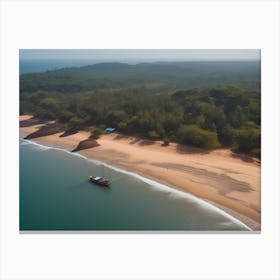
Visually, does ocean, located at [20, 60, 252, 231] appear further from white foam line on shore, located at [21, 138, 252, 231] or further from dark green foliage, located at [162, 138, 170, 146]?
dark green foliage, located at [162, 138, 170, 146]

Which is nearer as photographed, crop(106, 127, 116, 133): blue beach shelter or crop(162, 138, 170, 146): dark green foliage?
crop(162, 138, 170, 146): dark green foliage

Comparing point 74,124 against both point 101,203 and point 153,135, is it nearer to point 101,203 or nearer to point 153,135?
point 153,135

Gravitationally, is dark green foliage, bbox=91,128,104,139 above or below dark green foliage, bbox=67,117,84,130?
below

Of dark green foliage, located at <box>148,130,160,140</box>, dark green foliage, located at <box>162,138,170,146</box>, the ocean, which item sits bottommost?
the ocean

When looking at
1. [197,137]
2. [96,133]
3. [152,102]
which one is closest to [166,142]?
[197,137]

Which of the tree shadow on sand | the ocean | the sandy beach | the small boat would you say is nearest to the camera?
the ocean

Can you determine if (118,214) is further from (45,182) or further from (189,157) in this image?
(189,157)

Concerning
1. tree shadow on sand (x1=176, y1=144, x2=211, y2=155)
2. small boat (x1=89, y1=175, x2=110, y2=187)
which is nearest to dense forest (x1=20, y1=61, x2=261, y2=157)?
tree shadow on sand (x1=176, y1=144, x2=211, y2=155)

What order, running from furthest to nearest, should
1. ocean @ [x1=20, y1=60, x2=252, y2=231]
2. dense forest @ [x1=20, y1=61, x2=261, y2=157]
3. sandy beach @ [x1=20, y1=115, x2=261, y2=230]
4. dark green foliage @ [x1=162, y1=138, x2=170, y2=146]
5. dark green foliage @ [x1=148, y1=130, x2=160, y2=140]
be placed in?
dark green foliage @ [x1=148, y1=130, x2=160, y2=140] < dark green foliage @ [x1=162, y1=138, x2=170, y2=146] < dense forest @ [x1=20, y1=61, x2=261, y2=157] < sandy beach @ [x1=20, y1=115, x2=261, y2=230] < ocean @ [x1=20, y1=60, x2=252, y2=231]
